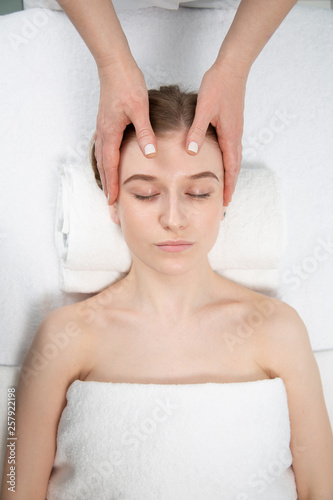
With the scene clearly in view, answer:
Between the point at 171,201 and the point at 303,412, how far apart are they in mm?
619

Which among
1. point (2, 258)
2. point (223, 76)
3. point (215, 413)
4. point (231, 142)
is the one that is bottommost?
point (215, 413)

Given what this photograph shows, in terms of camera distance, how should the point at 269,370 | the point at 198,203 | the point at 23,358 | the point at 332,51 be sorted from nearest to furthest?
1. the point at 198,203
2. the point at 269,370
3. the point at 23,358
4. the point at 332,51

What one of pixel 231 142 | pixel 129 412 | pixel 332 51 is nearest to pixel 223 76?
pixel 231 142

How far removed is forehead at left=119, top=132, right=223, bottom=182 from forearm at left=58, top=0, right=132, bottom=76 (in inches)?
7.9

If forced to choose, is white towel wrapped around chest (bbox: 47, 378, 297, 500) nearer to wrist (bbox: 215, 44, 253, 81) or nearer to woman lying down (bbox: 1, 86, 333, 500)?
woman lying down (bbox: 1, 86, 333, 500)

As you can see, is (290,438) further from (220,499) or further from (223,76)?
(223,76)

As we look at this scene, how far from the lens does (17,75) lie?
4.57 ft

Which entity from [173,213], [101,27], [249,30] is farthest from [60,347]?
[249,30]

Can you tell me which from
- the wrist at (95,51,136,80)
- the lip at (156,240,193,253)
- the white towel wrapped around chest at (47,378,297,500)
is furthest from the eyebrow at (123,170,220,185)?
the white towel wrapped around chest at (47,378,297,500)

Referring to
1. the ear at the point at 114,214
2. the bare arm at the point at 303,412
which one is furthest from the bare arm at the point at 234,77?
the bare arm at the point at 303,412

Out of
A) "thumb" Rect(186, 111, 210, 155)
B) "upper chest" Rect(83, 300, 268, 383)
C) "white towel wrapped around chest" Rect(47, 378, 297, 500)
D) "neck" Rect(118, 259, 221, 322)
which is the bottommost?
"white towel wrapped around chest" Rect(47, 378, 297, 500)

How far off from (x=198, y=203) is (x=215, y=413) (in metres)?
0.49

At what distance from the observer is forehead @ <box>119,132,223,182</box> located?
1.05 metres

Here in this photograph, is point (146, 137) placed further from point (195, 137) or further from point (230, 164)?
point (230, 164)
